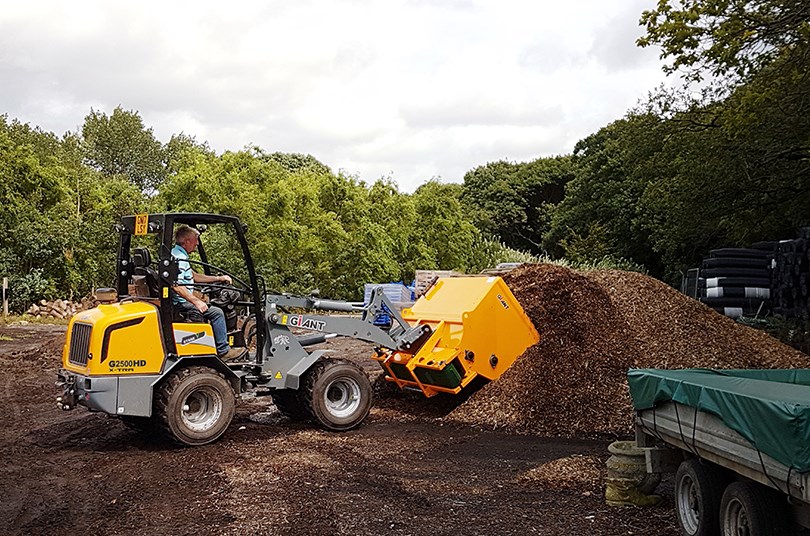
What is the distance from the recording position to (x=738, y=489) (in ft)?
15.6

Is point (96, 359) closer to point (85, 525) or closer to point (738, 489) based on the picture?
point (85, 525)

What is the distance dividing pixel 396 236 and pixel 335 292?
3191 mm

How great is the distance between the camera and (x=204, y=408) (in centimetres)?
858

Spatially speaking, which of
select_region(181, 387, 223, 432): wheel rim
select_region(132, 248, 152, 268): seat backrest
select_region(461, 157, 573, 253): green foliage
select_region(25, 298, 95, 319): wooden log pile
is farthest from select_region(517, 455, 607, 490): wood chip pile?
select_region(461, 157, 573, 253): green foliage

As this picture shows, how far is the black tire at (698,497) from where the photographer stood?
513 cm

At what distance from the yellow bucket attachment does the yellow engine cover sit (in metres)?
3.31

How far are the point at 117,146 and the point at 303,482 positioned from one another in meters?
46.8

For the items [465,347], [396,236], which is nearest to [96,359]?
[465,347]

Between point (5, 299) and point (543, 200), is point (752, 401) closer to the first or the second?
point (5, 299)

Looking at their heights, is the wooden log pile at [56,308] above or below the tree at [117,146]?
below

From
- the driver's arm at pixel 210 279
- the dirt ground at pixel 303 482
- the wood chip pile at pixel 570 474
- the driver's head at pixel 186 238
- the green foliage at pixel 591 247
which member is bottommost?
the dirt ground at pixel 303 482

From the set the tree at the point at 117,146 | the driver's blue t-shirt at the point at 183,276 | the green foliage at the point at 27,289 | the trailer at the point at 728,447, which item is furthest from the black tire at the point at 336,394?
the tree at the point at 117,146

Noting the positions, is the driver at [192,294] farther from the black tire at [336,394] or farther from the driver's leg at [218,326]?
the black tire at [336,394]

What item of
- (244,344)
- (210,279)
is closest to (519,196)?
(244,344)
